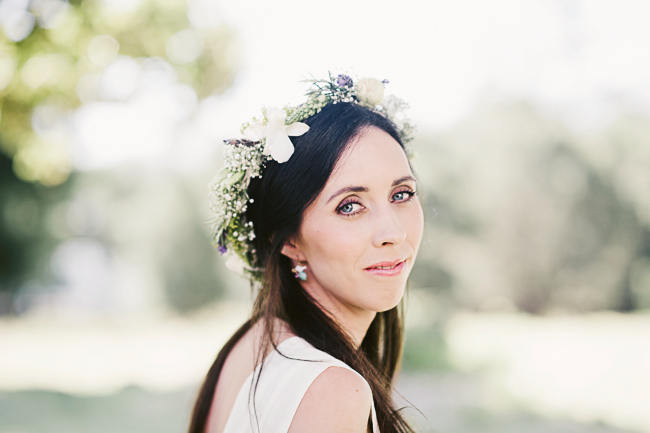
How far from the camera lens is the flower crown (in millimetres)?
2627

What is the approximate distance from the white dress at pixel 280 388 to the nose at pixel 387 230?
489mm

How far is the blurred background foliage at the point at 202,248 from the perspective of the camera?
27.3ft

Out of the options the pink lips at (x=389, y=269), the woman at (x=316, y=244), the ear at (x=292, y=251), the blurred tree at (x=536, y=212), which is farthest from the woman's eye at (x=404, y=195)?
the blurred tree at (x=536, y=212)

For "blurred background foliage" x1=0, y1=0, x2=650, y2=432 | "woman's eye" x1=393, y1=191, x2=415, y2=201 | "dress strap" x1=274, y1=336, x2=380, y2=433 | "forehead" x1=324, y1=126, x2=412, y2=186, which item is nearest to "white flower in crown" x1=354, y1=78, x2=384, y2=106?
"forehead" x1=324, y1=126, x2=412, y2=186

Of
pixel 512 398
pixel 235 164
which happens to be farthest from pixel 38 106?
pixel 512 398

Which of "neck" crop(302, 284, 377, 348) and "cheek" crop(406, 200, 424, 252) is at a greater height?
"cheek" crop(406, 200, 424, 252)

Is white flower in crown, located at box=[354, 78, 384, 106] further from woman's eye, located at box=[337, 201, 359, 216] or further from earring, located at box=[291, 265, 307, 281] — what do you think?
earring, located at box=[291, 265, 307, 281]

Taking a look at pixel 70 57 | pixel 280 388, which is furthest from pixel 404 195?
pixel 70 57

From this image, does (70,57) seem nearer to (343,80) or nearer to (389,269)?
(343,80)

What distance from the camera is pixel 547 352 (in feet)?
44.3

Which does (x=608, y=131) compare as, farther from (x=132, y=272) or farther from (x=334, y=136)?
(x=334, y=136)

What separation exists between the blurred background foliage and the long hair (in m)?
5.49

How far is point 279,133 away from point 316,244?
1.63 feet

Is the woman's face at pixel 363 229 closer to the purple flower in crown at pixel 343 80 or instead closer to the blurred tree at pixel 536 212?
the purple flower in crown at pixel 343 80
